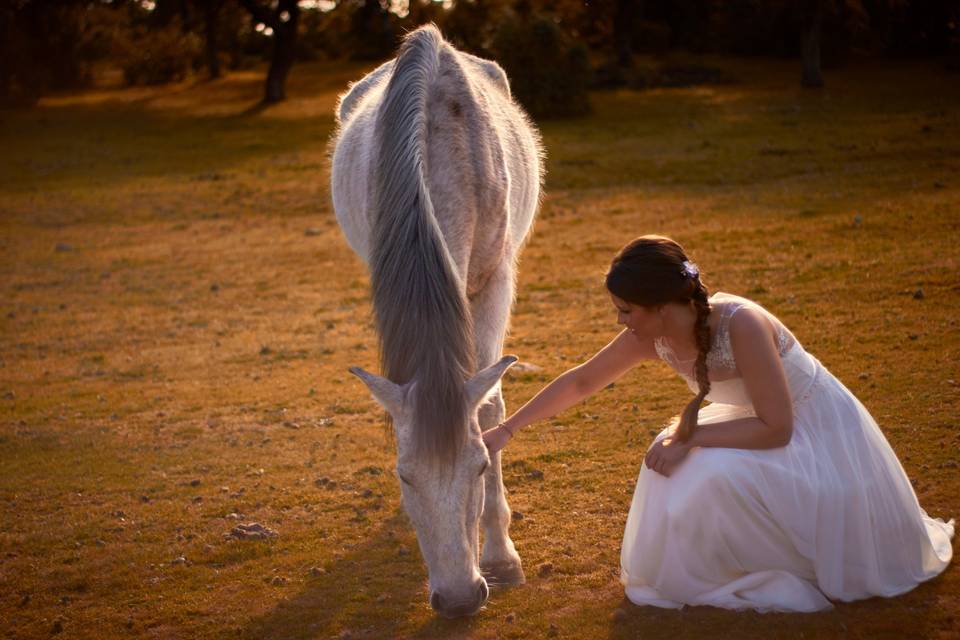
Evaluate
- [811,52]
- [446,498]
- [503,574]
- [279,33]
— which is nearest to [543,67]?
[811,52]

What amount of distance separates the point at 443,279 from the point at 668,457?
1132mm

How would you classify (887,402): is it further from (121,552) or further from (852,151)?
(852,151)

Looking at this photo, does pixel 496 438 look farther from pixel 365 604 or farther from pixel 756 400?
pixel 756 400

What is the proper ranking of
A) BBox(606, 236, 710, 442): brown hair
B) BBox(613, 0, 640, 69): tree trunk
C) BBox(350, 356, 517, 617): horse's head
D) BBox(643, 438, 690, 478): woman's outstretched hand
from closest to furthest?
BBox(350, 356, 517, 617): horse's head, BBox(606, 236, 710, 442): brown hair, BBox(643, 438, 690, 478): woman's outstretched hand, BBox(613, 0, 640, 69): tree trunk

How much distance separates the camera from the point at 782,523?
12.0 ft

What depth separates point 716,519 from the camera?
3.64 m

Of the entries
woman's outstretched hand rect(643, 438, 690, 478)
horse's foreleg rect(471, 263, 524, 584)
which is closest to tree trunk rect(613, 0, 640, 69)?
horse's foreleg rect(471, 263, 524, 584)

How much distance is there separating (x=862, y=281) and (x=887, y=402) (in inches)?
119

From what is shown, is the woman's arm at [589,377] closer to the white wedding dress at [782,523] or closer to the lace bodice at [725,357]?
the lace bodice at [725,357]

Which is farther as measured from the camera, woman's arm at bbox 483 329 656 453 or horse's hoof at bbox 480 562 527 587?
horse's hoof at bbox 480 562 527 587

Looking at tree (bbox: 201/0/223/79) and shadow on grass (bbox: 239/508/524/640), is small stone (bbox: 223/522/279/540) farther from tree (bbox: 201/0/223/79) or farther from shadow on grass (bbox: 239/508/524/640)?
tree (bbox: 201/0/223/79)

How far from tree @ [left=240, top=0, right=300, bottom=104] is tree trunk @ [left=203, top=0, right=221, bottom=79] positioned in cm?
210

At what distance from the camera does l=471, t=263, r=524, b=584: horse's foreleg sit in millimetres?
4312

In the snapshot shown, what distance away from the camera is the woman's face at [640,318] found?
147 inches
